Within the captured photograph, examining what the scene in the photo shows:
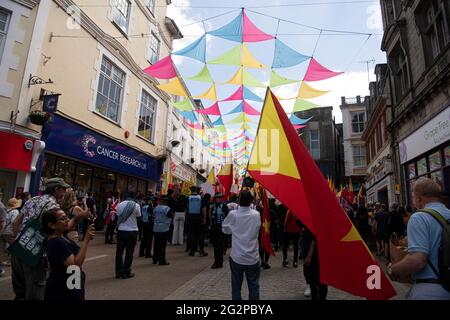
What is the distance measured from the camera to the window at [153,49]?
1731 centimetres

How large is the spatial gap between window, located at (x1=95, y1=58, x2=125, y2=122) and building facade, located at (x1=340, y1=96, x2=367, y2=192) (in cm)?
2615

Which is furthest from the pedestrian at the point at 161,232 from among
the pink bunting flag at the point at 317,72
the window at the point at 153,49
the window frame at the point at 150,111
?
the window at the point at 153,49

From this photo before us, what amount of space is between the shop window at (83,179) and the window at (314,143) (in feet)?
91.7

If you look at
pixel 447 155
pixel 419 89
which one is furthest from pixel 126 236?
pixel 419 89

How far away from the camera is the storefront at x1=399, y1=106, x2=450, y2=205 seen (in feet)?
30.5

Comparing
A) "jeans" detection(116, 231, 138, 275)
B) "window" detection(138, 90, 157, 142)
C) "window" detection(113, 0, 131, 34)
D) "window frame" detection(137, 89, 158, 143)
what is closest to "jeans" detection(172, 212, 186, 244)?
"jeans" detection(116, 231, 138, 275)

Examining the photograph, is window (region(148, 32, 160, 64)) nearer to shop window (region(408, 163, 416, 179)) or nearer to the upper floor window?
the upper floor window

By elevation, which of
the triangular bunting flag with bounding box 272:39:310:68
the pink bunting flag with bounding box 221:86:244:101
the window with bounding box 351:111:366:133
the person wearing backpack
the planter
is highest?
the window with bounding box 351:111:366:133

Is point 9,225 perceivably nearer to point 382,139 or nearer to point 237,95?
point 237,95

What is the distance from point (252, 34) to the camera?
945 cm

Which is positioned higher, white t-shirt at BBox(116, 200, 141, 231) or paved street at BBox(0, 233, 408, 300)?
white t-shirt at BBox(116, 200, 141, 231)

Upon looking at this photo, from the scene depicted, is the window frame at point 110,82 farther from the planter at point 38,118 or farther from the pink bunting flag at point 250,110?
the pink bunting flag at point 250,110

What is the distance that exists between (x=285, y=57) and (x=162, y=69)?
4.47 meters
